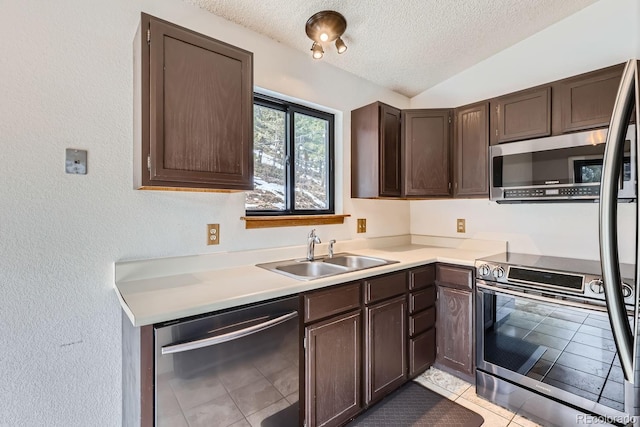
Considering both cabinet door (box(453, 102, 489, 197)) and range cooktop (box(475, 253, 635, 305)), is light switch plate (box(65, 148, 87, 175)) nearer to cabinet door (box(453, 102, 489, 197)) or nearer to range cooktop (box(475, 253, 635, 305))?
range cooktop (box(475, 253, 635, 305))

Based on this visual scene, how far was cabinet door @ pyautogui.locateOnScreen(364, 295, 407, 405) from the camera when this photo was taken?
1772 millimetres

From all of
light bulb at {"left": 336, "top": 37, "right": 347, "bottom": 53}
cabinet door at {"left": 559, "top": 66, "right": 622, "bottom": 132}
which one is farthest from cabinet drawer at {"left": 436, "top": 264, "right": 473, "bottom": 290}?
light bulb at {"left": 336, "top": 37, "right": 347, "bottom": 53}

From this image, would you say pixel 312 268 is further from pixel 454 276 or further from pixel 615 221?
pixel 615 221

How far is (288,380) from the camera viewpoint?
1397 mm

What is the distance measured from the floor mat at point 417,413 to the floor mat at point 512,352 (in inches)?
13.8

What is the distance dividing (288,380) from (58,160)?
4.71 feet

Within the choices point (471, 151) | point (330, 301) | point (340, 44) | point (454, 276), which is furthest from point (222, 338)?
point (471, 151)

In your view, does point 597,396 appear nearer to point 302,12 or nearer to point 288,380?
point 288,380

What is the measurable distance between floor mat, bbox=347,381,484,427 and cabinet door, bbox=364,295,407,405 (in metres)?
0.08

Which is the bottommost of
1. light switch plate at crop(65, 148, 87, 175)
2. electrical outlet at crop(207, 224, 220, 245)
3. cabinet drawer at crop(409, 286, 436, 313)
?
cabinet drawer at crop(409, 286, 436, 313)

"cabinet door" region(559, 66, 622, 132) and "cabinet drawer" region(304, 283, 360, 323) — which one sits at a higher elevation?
"cabinet door" region(559, 66, 622, 132)

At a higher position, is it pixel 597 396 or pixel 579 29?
Result: pixel 579 29

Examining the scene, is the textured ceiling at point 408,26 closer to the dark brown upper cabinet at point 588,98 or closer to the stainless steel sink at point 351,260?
the dark brown upper cabinet at point 588,98

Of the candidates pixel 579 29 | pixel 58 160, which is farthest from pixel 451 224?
pixel 58 160
